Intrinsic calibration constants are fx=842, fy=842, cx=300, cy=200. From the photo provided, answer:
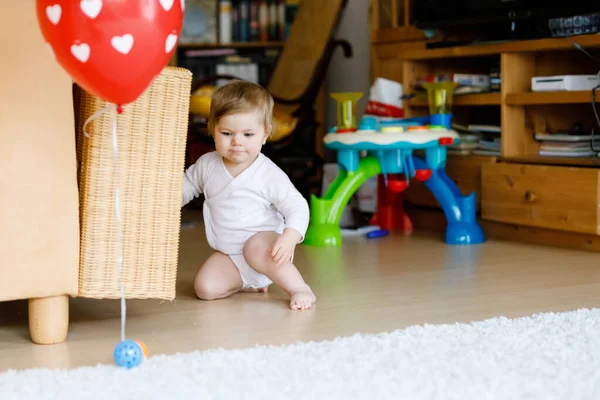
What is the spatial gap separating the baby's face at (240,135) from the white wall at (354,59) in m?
2.21

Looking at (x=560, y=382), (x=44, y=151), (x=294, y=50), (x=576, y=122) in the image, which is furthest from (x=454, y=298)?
(x=294, y=50)

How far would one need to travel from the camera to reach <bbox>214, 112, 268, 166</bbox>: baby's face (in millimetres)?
2021

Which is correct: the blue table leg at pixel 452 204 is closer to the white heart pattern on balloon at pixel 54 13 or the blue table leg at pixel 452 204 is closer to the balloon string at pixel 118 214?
the balloon string at pixel 118 214

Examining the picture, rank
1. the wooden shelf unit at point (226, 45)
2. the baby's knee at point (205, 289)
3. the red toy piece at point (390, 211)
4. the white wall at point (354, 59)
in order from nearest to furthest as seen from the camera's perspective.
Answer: the baby's knee at point (205, 289), the red toy piece at point (390, 211), the white wall at point (354, 59), the wooden shelf unit at point (226, 45)

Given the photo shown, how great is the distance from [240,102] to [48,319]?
696mm

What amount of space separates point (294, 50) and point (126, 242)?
2.93m

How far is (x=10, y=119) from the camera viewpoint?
1.55 meters

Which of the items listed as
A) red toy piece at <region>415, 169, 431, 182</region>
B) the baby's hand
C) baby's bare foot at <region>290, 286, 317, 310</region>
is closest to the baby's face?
the baby's hand

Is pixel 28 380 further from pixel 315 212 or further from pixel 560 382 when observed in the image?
pixel 315 212

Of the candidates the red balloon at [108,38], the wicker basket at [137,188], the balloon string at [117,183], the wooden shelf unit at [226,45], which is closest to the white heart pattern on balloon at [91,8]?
the red balloon at [108,38]

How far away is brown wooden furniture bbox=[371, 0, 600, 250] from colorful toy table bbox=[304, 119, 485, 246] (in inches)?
5.2

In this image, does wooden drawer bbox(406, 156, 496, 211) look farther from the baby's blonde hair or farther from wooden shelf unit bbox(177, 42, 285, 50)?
wooden shelf unit bbox(177, 42, 285, 50)

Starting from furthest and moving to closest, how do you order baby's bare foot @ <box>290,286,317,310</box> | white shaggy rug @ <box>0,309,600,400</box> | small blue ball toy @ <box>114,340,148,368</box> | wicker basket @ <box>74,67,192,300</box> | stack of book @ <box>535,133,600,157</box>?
stack of book @ <box>535,133,600,157</box> < baby's bare foot @ <box>290,286,317,310</box> < wicker basket @ <box>74,67,192,300</box> < small blue ball toy @ <box>114,340,148,368</box> < white shaggy rug @ <box>0,309,600,400</box>

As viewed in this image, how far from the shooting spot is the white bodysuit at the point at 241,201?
2076 millimetres
